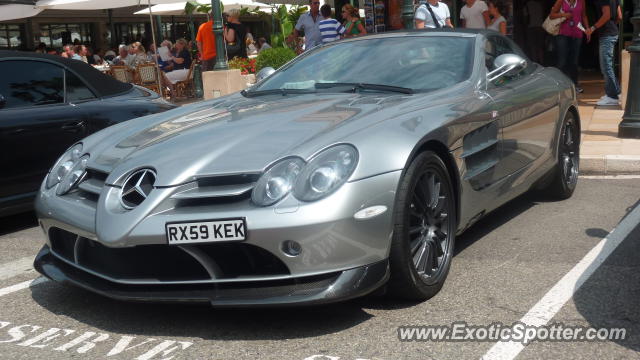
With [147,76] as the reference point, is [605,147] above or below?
below

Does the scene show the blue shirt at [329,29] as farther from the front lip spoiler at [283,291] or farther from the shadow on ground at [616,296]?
the front lip spoiler at [283,291]

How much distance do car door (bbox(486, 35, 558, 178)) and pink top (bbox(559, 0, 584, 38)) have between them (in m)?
6.07

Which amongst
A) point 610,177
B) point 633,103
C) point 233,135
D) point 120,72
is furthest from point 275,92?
point 120,72

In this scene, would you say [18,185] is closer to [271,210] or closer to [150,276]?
[150,276]

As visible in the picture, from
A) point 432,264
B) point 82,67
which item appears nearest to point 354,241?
point 432,264

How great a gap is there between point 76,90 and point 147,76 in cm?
1075

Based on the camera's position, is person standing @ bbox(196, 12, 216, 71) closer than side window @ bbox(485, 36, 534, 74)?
No

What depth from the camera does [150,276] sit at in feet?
12.3

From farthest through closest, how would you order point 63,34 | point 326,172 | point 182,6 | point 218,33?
point 63,34, point 182,6, point 218,33, point 326,172

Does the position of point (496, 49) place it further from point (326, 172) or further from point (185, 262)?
point (185, 262)

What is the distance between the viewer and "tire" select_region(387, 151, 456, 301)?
378cm

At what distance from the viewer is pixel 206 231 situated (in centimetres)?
352

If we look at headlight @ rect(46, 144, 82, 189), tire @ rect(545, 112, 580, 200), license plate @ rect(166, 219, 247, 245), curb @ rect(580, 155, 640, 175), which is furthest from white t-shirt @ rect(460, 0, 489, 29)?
license plate @ rect(166, 219, 247, 245)

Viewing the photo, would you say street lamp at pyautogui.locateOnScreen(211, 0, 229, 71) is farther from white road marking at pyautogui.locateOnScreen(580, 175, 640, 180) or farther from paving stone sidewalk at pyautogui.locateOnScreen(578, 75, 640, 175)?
white road marking at pyautogui.locateOnScreen(580, 175, 640, 180)
